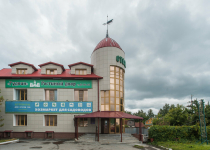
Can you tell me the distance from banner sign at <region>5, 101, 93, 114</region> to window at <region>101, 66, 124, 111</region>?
2.32m

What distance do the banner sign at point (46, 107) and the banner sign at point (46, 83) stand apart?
7.65 ft

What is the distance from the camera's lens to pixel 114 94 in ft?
72.4

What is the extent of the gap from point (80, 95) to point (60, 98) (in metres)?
2.91

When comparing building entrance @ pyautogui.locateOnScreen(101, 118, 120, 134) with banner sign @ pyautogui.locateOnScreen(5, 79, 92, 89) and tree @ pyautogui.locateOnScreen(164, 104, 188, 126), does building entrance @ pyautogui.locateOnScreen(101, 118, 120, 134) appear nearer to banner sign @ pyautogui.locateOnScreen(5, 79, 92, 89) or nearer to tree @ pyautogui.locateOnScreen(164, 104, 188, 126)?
banner sign @ pyautogui.locateOnScreen(5, 79, 92, 89)

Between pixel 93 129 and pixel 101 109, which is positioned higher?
pixel 101 109

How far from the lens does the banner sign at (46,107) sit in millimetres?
21266

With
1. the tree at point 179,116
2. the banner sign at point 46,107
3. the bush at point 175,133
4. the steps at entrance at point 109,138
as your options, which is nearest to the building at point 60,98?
the banner sign at point 46,107

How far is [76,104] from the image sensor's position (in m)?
21.5

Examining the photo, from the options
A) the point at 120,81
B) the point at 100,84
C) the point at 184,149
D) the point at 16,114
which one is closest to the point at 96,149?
the point at 184,149

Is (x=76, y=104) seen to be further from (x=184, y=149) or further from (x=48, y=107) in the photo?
(x=184, y=149)

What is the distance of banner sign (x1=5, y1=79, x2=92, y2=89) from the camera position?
21783 mm

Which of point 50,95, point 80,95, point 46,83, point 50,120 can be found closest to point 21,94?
point 46,83

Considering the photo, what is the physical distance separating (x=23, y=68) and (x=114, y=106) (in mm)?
14977

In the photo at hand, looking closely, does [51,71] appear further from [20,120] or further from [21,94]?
[20,120]
